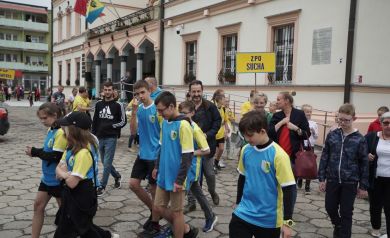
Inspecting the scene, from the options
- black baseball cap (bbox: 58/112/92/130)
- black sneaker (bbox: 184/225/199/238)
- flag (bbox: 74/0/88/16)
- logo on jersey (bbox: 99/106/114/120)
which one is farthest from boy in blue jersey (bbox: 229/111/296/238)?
flag (bbox: 74/0/88/16)

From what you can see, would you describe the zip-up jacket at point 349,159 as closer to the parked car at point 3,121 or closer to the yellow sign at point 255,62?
the yellow sign at point 255,62

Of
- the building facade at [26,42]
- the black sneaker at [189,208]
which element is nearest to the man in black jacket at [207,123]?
the black sneaker at [189,208]

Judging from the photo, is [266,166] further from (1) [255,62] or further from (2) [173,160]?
(1) [255,62]

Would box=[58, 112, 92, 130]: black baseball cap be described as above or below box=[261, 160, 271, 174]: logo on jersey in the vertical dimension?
above

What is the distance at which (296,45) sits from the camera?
1271 cm

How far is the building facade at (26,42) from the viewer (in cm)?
5603

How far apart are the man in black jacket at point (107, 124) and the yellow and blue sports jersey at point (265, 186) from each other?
3.44 meters

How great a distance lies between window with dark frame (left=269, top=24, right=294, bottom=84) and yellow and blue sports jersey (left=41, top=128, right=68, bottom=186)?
10.6 metres

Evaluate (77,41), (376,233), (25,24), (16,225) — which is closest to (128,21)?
(77,41)

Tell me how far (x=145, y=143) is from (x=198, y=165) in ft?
2.58

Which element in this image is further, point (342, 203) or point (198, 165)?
point (198, 165)

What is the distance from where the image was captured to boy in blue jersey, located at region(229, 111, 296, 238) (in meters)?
2.79

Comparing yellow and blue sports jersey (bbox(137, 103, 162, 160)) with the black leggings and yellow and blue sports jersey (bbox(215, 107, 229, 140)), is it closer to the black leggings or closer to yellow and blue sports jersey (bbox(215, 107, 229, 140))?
the black leggings

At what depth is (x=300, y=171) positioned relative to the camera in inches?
191
